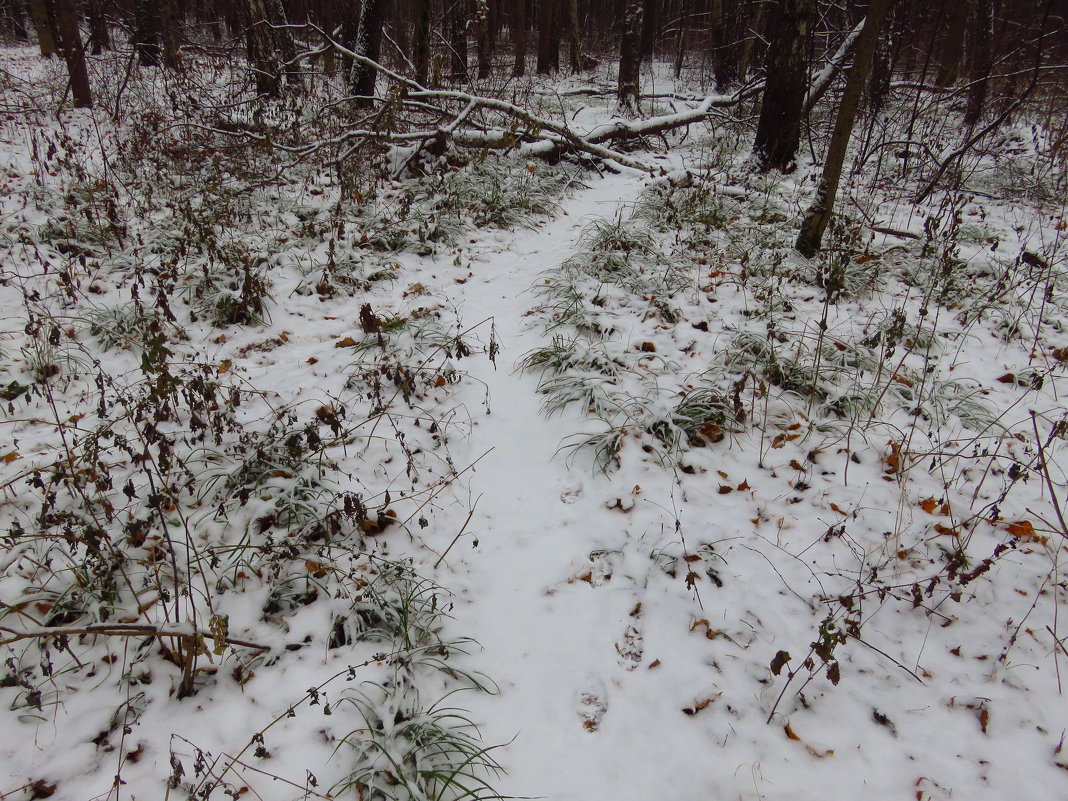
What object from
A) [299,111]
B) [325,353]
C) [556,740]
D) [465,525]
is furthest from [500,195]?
[556,740]

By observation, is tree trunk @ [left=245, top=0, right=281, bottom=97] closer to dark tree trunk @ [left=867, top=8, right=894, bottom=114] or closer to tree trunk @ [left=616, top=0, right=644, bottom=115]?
tree trunk @ [left=616, top=0, right=644, bottom=115]

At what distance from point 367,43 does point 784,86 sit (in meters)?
6.70

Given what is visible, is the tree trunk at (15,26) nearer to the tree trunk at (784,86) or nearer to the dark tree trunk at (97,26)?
the dark tree trunk at (97,26)

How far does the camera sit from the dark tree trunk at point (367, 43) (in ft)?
29.3

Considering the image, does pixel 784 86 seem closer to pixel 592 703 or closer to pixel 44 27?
pixel 592 703

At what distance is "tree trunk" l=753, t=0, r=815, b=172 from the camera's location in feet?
22.4

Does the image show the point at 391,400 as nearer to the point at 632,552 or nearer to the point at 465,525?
the point at 465,525

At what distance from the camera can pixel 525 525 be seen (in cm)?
308

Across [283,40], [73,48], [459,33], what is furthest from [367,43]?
[73,48]

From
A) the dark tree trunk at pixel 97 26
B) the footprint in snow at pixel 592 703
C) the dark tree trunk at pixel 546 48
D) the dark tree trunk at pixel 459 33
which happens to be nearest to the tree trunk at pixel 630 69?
the dark tree trunk at pixel 459 33

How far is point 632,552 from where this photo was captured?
9.42 feet

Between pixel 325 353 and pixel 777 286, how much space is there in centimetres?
400

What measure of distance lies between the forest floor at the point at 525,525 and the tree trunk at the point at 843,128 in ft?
0.85

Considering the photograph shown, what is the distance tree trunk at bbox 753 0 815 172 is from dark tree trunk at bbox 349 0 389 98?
6074 mm
